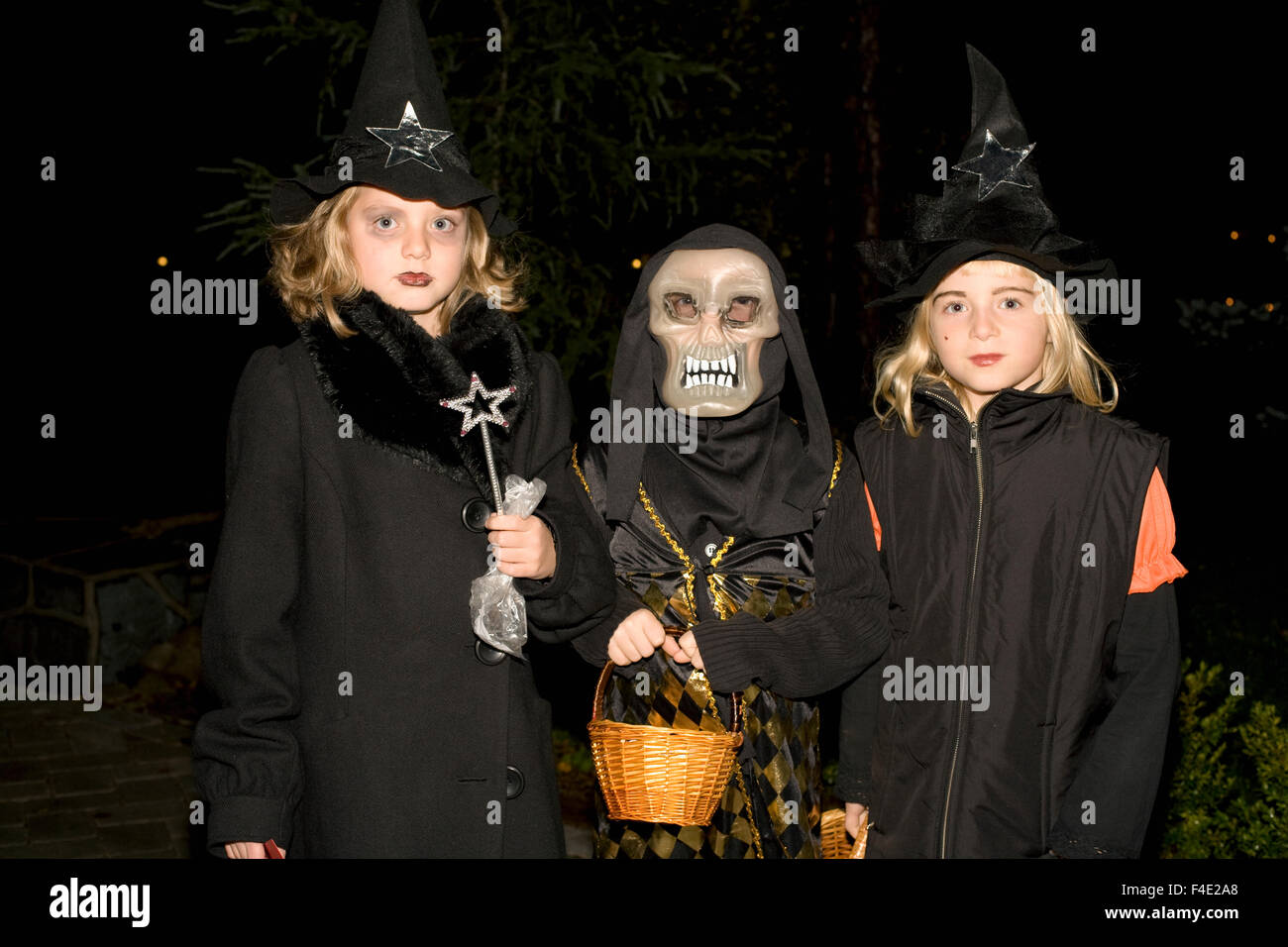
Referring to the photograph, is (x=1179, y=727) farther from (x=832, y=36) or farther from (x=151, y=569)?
(x=151, y=569)

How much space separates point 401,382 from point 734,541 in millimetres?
1021

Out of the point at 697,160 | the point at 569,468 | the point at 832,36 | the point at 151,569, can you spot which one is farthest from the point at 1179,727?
the point at 151,569

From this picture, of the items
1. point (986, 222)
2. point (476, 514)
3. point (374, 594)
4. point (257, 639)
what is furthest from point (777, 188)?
point (257, 639)

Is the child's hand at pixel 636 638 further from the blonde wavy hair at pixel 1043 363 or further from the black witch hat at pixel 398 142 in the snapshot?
the black witch hat at pixel 398 142

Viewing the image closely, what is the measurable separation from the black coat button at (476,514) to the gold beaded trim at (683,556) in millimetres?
608

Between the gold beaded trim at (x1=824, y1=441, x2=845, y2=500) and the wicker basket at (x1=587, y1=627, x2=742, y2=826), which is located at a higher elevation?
the gold beaded trim at (x1=824, y1=441, x2=845, y2=500)

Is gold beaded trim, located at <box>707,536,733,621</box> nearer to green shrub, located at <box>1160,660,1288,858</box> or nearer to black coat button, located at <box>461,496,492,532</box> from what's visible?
black coat button, located at <box>461,496,492,532</box>

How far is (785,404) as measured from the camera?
555cm

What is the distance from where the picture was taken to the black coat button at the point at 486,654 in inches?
108

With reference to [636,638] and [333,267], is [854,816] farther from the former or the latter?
[333,267]

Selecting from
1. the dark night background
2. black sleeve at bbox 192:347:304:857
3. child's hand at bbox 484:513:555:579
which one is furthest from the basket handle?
the dark night background

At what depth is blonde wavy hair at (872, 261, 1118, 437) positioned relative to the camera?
10.2ft

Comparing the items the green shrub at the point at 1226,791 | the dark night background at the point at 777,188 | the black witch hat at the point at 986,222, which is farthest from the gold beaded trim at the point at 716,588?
the green shrub at the point at 1226,791

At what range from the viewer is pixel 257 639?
2598mm
